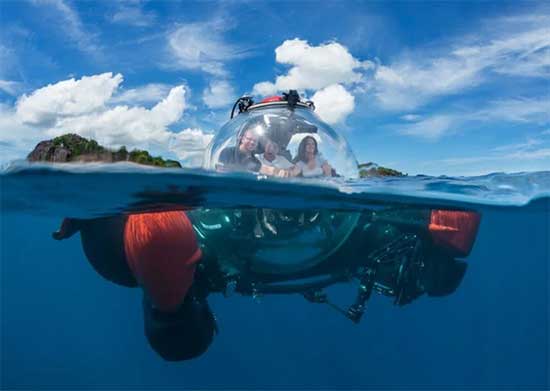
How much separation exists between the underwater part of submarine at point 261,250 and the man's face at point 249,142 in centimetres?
5

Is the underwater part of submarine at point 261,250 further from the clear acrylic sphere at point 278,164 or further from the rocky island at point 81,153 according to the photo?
the rocky island at point 81,153

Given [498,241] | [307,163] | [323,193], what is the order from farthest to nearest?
1. [498,241]
2. [323,193]
3. [307,163]

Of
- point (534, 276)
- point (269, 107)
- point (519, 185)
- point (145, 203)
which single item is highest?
point (269, 107)

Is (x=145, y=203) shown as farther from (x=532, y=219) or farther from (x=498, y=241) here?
(x=498, y=241)

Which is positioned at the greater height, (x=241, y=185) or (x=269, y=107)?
(x=269, y=107)

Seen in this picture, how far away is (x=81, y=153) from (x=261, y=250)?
344cm

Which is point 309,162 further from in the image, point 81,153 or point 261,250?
point 81,153

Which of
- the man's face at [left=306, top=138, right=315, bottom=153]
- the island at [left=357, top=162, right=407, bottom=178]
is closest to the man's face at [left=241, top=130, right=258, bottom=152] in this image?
the man's face at [left=306, top=138, right=315, bottom=153]

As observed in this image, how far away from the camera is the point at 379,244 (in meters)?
6.83

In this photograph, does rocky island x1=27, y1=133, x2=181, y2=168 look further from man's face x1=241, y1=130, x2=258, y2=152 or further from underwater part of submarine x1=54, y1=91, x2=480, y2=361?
man's face x1=241, y1=130, x2=258, y2=152

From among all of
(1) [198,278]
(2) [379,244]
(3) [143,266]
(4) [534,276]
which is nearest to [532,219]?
(2) [379,244]

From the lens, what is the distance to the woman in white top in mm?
6227

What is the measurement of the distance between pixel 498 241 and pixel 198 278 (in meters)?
19.8

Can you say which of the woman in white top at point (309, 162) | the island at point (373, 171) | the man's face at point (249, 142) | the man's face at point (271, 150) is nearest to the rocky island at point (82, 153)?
→ the man's face at point (249, 142)
